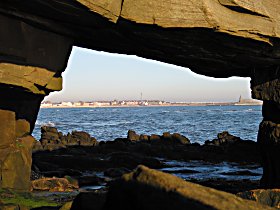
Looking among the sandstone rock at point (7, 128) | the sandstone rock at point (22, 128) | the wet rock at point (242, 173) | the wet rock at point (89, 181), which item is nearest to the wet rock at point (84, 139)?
the wet rock at point (242, 173)

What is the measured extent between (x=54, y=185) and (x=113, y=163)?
697 cm

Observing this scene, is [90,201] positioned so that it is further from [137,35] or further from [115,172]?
[115,172]

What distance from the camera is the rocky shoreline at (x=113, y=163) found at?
14000mm

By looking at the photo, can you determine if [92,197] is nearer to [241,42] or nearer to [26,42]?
[26,42]

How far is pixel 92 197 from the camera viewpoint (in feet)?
18.9

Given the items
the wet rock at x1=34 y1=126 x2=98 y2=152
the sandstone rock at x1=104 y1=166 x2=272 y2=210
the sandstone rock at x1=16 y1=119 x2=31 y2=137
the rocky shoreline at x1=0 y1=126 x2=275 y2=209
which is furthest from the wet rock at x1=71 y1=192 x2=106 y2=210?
the wet rock at x1=34 y1=126 x2=98 y2=152

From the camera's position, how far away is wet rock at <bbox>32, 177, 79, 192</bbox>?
13.9 meters

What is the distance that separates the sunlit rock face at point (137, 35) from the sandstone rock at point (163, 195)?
4685mm

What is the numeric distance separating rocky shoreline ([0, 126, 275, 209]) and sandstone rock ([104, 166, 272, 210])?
46cm

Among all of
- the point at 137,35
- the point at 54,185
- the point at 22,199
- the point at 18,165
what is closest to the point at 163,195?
the point at 137,35

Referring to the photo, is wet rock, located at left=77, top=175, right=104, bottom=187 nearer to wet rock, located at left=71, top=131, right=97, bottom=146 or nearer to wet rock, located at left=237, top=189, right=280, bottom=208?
wet rock, located at left=237, top=189, right=280, bottom=208

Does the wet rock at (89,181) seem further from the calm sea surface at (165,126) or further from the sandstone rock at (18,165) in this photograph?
the calm sea surface at (165,126)

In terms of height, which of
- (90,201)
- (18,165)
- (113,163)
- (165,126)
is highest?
(90,201)

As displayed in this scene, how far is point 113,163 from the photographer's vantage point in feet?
68.6
